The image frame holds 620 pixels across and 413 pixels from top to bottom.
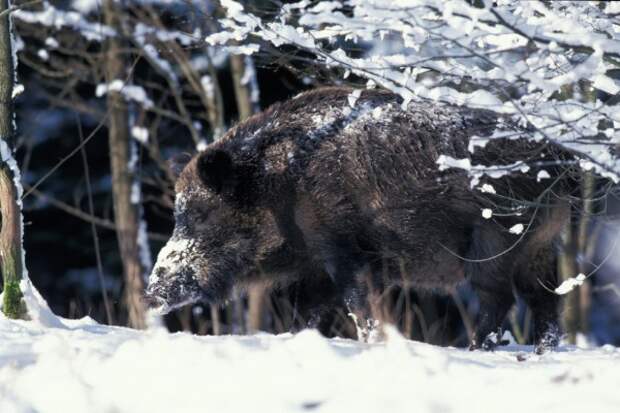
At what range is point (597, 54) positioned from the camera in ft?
13.9

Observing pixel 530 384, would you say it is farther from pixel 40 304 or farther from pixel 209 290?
pixel 209 290

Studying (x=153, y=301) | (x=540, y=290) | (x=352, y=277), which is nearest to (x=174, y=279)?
(x=153, y=301)

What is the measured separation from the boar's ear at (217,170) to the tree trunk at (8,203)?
1463 mm

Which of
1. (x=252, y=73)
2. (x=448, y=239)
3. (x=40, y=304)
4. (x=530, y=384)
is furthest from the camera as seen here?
(x=252, y=73)

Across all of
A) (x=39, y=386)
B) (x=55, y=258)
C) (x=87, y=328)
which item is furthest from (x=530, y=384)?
(x=55, y=258)

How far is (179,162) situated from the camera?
27.4 feet

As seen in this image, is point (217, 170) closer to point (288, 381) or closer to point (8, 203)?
point (8, 203)

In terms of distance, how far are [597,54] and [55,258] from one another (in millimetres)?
14178

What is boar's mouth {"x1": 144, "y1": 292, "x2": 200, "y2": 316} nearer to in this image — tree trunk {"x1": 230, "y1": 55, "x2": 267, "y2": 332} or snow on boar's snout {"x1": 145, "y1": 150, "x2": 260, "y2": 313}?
snow on boar's snout {"x1": 145, "y1": 150, "x2": 260, "y2": 313}

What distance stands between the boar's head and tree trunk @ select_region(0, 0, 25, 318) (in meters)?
1.24

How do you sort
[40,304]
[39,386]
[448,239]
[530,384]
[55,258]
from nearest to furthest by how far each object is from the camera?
[530,384] < [39,386] < [40,304] < [448,239] < [55,258]

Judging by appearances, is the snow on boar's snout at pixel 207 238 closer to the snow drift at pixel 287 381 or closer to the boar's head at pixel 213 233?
the boar's head at pixel 213 233

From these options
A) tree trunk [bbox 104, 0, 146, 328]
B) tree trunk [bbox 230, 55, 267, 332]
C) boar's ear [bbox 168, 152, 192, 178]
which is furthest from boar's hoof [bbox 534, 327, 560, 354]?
tree trunk [bbox 104, 0, 146, 328]

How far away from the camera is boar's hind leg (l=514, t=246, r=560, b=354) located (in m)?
7.25
